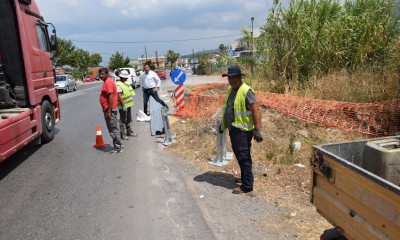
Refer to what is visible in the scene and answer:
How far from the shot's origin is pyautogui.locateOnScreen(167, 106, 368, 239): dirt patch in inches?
143

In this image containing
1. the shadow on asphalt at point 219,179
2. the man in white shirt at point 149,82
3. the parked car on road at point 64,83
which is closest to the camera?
the shadow on asphalt at point 219,179

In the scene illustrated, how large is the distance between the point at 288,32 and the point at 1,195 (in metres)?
Result: 10.1

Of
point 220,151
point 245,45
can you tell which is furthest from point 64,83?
point 220,151

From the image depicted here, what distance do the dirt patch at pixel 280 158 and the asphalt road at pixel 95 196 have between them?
812 mm

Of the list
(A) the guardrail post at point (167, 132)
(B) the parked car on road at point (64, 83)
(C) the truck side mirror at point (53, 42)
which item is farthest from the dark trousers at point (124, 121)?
(B) the parked car on road at point (64, 83)

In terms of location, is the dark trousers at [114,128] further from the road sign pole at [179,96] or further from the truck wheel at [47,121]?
the road sign pole at [179,96]

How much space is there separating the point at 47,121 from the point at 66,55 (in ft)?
135

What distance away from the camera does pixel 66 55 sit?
43812 millimetres

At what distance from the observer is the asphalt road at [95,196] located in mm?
3508

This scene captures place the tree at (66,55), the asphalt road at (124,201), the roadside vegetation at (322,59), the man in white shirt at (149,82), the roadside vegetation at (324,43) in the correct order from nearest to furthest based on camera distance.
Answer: the asphalt road at (124,201)
the roadside vegetation at (322,59)
the man in white shirt at (149,82)
the roadside vegetation at (324,43)
the tree at (66,55)

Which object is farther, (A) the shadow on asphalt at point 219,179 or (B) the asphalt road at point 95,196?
(A) the shadow on asphalt at point 219,179

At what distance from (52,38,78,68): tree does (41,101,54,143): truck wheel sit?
1559 inches

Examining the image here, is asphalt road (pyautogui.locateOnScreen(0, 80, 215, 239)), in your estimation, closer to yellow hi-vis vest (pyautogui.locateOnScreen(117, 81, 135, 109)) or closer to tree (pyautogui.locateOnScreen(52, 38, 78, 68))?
yellow hi-vis vest (pyautogui.locateOnScreen(117, 81, 135, 109))

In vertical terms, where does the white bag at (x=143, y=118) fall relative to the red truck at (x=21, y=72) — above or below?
below
